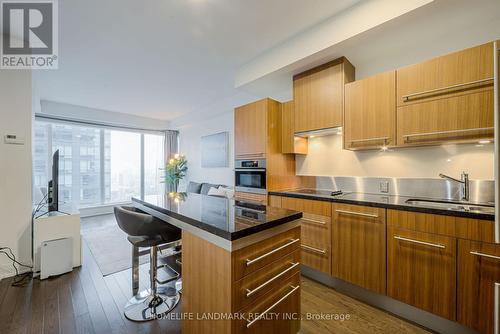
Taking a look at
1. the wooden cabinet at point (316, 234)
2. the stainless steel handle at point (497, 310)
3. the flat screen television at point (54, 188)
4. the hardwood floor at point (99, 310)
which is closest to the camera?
the stainless steel handle at point (497, 310)

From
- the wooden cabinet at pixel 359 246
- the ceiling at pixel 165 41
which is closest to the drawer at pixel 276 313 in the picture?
the wooden cabinet at pixel 359 246

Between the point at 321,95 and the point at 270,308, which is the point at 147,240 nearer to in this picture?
the point at 270,308

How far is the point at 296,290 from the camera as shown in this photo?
142 centimetres

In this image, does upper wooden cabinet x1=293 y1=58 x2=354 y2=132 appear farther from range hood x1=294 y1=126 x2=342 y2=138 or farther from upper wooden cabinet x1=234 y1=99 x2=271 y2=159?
upper wooden cabinet x1=234 y1=99 x2=271 y2=159

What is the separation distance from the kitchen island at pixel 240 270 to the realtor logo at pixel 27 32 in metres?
2.33

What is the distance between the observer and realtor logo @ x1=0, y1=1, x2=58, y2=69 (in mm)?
1938

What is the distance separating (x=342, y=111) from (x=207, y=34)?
1.68 metres

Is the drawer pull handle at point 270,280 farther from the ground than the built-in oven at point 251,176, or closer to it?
closer to it

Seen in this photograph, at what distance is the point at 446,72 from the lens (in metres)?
1.66

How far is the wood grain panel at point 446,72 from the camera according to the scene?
1.52m

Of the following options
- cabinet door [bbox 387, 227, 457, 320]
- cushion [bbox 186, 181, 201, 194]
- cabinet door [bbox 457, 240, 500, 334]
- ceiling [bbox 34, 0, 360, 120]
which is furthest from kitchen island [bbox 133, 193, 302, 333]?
cushion [bbox 186, 181, 201, 194]

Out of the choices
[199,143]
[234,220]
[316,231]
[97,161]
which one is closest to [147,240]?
[234,220]

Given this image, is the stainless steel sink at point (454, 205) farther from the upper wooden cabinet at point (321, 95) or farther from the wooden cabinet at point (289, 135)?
the wooden cabinet at point (289, 135)

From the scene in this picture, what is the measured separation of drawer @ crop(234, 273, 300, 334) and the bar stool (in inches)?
Answer: 36.0
